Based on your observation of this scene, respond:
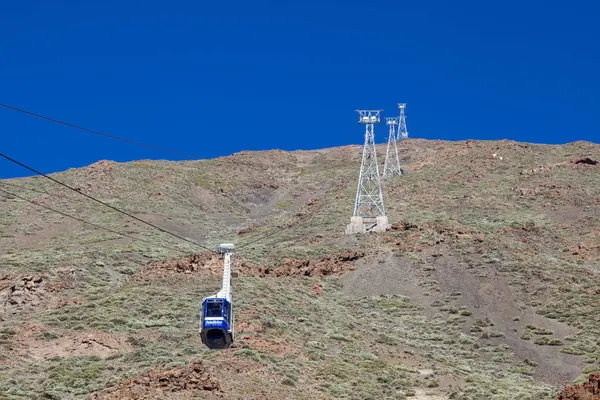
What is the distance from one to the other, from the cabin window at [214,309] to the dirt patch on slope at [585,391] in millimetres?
11702

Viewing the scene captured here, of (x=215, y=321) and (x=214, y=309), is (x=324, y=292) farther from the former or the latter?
(x=215, y=321)

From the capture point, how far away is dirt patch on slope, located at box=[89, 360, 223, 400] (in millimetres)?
31953

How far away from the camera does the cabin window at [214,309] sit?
32.4 metres

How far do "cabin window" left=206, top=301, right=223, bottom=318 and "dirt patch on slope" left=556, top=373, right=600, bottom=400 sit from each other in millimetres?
11702

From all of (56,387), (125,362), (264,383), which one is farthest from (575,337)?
(56,387)

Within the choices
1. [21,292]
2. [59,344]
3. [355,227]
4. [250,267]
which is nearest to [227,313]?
[59,344]

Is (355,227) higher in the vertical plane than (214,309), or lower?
higher

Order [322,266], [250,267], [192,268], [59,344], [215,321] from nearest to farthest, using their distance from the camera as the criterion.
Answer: [215,321]
[59,344]
[192,268]
[250,267]
[322,266]

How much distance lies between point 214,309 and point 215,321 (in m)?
0.50

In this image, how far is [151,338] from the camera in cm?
4097

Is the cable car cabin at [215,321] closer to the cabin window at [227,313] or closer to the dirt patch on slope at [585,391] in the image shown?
the cabin window at [227,313]

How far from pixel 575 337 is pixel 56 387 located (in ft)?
90.0

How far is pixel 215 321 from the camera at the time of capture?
32.2 m

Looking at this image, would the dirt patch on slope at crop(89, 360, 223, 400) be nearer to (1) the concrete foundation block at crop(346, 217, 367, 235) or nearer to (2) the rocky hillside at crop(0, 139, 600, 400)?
(2) the rocky hillside at crop(0, 139, 600, 400)
